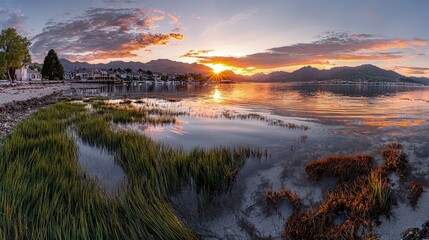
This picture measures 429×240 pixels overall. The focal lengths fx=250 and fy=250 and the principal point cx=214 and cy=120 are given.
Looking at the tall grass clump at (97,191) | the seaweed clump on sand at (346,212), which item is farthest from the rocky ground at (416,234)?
the tall grass clump at (97,191)

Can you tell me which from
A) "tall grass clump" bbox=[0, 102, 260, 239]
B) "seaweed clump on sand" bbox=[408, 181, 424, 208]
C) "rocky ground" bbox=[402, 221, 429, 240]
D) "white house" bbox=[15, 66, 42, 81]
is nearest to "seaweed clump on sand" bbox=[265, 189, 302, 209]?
"tall grass clump" bbox=[0, 102, 260, 239]

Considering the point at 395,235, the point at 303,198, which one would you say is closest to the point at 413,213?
the point at 395,235

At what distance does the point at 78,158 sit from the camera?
397 inches

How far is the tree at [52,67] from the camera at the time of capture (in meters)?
123

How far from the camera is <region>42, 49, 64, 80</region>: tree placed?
403ft

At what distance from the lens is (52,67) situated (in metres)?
128

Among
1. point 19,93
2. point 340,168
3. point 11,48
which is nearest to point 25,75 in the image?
point 11,48

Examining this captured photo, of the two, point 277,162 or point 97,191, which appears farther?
point 277,162

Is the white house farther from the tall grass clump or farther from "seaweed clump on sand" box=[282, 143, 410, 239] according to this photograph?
"seaweed clump on sand" box=[282, 143, 410, 239]

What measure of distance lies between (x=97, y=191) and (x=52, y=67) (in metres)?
148

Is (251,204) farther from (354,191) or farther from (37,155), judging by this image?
(37,155)

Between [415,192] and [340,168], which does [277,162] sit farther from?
[415,192]

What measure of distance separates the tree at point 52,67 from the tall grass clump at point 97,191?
137 m

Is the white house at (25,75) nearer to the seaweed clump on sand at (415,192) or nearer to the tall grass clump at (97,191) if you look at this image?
the tall grass clump at (97,191)
